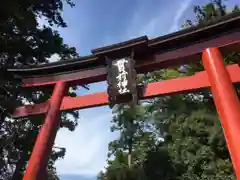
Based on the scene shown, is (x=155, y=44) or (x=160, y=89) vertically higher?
(x=155, y=44)

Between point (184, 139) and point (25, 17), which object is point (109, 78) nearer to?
point (25, 17)

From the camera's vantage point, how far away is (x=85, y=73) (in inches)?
259

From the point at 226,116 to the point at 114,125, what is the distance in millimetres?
19598

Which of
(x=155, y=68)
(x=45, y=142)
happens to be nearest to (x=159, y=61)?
(x=155, y=68)

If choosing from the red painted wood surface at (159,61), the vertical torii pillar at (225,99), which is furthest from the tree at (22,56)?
the vertical torii pillar at (225,99)

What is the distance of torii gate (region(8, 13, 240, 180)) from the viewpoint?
507 cm

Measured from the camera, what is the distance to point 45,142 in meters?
5.46

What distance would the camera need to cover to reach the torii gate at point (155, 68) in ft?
16.6

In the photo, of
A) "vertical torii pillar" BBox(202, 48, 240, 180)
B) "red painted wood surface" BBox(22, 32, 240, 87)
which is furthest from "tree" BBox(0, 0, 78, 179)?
"vertical torii pillar" BBox(202, 48, 240, 180)

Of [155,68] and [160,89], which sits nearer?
[160,89]

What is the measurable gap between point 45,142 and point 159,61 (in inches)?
119

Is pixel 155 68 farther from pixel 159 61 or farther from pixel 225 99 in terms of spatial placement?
pixel 225 99

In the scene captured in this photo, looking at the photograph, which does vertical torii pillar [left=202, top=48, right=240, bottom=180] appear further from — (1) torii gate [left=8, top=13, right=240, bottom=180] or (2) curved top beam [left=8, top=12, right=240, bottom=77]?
(2) curved top beam [left=8, top=12, right=240, bottom=77]

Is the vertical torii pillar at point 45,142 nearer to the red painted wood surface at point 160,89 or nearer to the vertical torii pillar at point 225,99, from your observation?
the red painted wood surface at point 160,89
